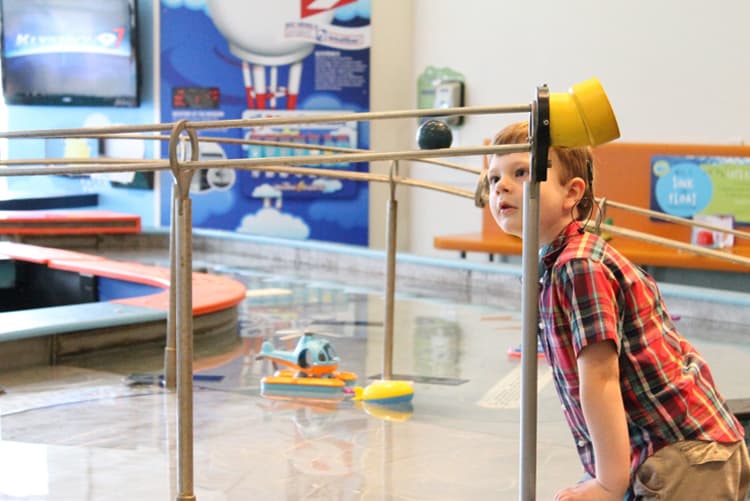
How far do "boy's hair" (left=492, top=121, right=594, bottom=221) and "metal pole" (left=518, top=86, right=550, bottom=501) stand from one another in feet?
0.34

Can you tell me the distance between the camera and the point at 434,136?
2123 mm

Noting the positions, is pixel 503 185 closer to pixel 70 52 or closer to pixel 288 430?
pixel 288 430

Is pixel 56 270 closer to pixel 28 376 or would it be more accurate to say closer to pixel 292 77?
pixel 28 376

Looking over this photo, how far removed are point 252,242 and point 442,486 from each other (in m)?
5.33

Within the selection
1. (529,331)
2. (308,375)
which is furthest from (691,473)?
(308,375)

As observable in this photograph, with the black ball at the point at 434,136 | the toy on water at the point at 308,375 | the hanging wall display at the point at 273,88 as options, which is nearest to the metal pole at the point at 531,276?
the black ball at the point at 434,136

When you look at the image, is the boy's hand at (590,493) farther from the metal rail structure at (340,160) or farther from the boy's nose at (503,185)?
the boy's nose at (503,185)

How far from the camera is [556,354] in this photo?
1632 millimetres

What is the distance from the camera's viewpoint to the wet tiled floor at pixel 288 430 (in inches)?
103

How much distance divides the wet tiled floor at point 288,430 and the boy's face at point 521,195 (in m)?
1.03

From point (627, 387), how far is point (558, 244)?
242mm

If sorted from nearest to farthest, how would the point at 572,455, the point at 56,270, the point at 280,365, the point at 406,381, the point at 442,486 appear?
the point at 442,486 → the point at 572,455 → the point at 406,381 → the point at 280,365 → the point at 56,270

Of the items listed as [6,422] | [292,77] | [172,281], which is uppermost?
[292,77]

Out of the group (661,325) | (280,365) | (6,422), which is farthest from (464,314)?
(661,325)
